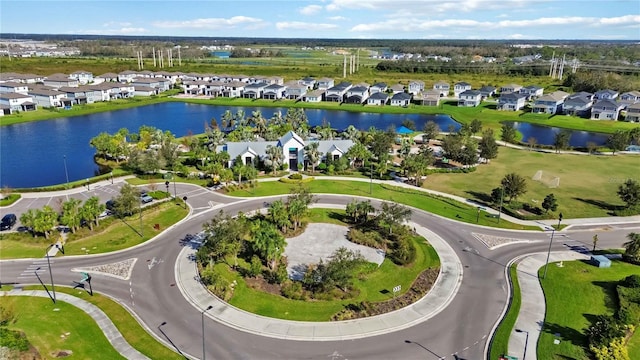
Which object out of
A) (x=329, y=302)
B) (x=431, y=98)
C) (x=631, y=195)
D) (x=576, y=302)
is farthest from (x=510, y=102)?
(x=329, y=302)

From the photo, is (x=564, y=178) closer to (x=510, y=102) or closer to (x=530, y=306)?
(x=530, y=306)

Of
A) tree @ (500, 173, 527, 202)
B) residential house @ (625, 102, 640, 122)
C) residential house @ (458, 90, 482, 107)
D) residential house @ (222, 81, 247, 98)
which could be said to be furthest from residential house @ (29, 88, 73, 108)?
residential house @ (625, 102, 640, 122)

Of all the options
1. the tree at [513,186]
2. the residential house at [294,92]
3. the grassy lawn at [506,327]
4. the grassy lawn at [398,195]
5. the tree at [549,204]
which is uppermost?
the residential house at [294,92]

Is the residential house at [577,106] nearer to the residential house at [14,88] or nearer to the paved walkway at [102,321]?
the paved walkway at [102,321]

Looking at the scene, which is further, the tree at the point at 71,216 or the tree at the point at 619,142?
the tree at the point at 619,142

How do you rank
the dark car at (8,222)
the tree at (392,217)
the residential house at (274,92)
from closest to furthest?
the tree at (392,217), the dark car at (8,222), the residential house at (274,92)

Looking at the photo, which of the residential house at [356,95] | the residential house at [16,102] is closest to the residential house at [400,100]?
the residential house at [356,95]

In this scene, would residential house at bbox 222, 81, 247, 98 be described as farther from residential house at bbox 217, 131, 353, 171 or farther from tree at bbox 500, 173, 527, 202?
tree at bbox 500, 173, 527, 202

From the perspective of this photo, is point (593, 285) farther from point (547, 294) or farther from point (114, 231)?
point (114, 231)
